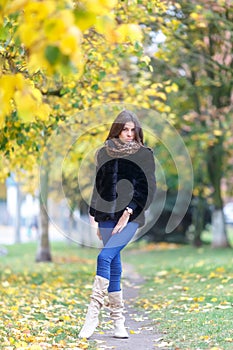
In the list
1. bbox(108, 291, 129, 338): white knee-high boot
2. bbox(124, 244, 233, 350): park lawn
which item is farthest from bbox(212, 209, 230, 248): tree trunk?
bbox(108, 291, 129, 338): white knee-high boot

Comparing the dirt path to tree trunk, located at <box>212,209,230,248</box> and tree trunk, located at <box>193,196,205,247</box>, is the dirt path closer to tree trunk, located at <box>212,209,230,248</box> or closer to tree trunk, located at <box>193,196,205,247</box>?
tree trunk, located at <box>212,209,230,248</box>

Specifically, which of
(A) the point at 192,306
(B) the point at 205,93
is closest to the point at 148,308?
(A) the point at 192,306

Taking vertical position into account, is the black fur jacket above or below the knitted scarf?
below

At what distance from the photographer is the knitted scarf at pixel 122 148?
6.31 metres

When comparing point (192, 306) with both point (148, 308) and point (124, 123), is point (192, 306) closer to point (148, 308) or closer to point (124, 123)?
point (148, 308)

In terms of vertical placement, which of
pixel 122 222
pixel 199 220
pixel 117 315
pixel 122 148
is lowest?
pixel 199 220

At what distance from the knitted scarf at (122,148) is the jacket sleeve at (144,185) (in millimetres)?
144

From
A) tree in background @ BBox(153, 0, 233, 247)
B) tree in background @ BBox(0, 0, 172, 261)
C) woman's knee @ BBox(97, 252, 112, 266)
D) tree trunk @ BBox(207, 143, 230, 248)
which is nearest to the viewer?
tree in background @ BBox(0, 0, 172, 261)

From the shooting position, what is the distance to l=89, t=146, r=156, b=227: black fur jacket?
6.27m

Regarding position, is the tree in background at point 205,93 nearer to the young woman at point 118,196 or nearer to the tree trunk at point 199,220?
the tree trunk at point 199,220

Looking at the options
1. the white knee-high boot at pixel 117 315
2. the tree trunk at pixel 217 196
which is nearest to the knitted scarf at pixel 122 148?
the white knee-high boot at pixel 117 315

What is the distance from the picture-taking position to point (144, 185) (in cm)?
629

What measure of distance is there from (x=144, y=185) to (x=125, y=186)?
0.19 m

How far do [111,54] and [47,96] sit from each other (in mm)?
1420
